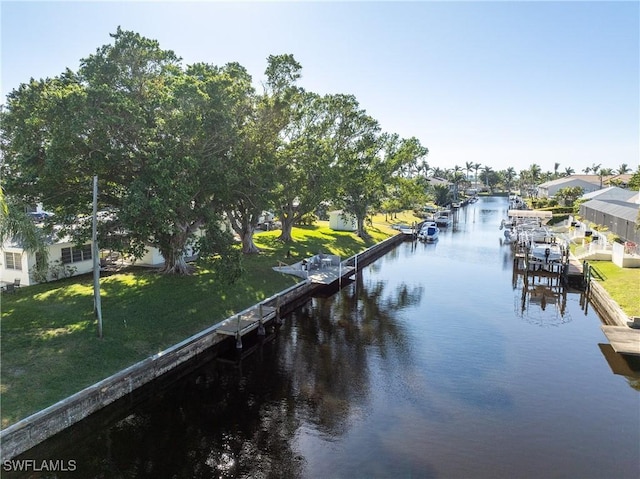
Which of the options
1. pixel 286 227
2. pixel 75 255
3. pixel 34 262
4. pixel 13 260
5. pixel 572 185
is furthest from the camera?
pixel 572 185

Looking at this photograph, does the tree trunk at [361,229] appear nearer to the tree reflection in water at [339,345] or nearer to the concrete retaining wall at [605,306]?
the tree reflection in water at [339,345]

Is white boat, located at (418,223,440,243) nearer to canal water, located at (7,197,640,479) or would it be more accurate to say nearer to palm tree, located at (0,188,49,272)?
canal water, located at (7,197,640,479)

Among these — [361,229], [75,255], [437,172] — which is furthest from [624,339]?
[437,172]

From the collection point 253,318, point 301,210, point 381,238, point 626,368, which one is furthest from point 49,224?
point 381,238

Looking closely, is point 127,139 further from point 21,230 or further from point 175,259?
point 175,259

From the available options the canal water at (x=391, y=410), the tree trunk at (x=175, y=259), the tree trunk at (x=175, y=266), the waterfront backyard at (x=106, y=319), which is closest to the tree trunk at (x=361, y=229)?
the waterfront backyard at (x=106, y=319)

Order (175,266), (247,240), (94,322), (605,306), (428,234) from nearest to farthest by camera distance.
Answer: (94,322) → (605,306) → (175,266) → (247,240) → (428,234)

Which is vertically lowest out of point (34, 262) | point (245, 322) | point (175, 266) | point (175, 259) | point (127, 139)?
point (245, 322)
